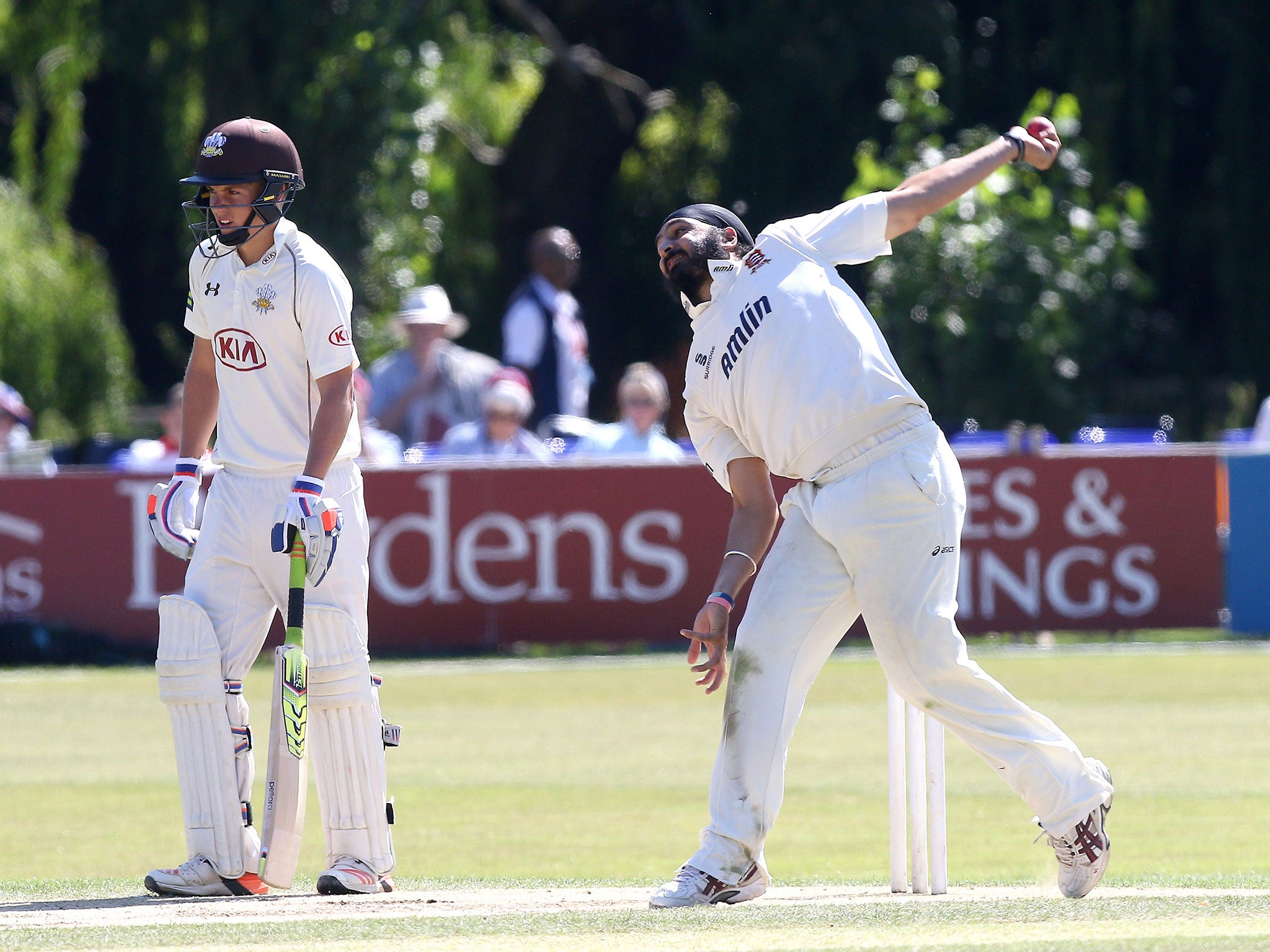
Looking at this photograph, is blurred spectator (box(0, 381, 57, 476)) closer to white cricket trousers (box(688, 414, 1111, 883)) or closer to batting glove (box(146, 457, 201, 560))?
batting glove (box(146, 457, 201, 560))

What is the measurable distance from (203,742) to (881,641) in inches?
77.5

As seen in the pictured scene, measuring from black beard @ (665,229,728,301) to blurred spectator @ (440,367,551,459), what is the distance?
8.75 metres

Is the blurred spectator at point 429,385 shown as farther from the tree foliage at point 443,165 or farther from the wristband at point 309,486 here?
the wristband at point 309,486

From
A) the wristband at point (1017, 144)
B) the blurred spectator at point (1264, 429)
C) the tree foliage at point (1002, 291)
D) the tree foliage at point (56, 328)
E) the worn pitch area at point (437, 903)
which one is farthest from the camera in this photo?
the tree foliage at point (56, 328)

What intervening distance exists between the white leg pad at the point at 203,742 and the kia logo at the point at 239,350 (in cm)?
72

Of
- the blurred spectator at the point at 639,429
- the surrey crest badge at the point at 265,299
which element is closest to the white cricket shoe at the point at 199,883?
the surrey crest badge at the point at 265,299

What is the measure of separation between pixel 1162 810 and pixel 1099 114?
47.9ft

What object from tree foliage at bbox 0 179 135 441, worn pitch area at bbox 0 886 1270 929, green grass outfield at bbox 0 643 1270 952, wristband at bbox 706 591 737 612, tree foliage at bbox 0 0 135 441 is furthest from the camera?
tree foliage at bbox 0 179 135 441

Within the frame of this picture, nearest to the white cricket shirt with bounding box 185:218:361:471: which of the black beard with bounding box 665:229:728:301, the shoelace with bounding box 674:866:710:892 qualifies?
the black beard with bounding box 665:229:728:301

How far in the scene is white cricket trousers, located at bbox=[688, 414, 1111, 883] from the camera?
19.3 ft

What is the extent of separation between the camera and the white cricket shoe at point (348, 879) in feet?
20.9

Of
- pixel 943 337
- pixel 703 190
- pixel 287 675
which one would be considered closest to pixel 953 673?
pixel 287 675

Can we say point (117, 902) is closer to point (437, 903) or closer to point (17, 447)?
point (437, 903)

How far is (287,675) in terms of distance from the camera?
6246 millimetres
